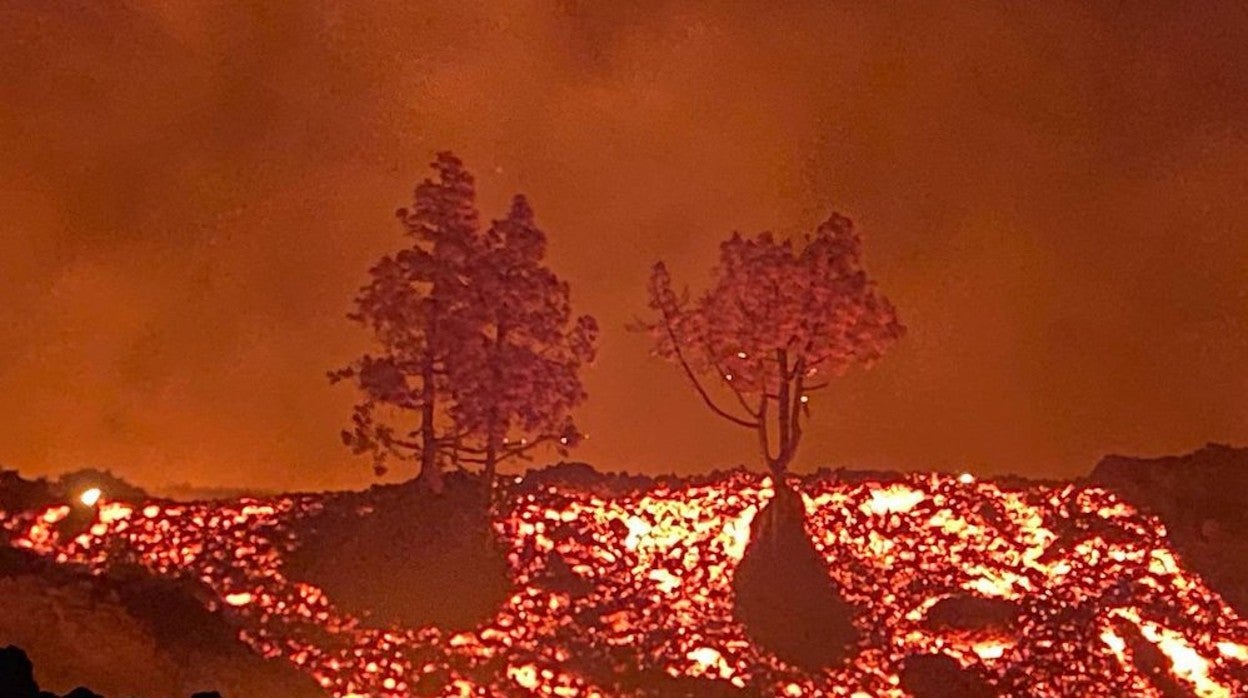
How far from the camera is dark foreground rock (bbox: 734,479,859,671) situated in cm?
1048

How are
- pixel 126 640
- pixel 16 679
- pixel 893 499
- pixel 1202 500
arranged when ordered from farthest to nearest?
pixel 1202 500 → pixel 893 499 → pixel 126 640 → pixel 16 679

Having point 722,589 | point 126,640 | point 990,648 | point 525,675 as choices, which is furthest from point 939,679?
point 126,640

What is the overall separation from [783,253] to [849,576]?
113 inches

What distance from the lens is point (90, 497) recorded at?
1133cm

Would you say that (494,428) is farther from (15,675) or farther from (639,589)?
(15,675)

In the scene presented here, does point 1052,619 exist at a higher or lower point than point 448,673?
higher

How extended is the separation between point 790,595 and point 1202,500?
4.50m

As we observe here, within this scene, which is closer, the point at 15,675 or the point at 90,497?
the point at 15,675

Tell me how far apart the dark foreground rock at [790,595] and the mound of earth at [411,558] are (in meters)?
2.06

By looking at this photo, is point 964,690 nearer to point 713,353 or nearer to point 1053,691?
point 1053,691

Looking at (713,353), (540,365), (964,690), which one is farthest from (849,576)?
(540,365)

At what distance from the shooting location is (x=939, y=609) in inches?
425

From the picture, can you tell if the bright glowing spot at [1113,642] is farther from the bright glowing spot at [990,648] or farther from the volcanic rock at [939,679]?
the volcanic rock at [939,679]

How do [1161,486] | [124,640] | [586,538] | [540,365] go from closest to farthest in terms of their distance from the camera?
[124,640] < [540,365] < [586,538] < [1161,486]
